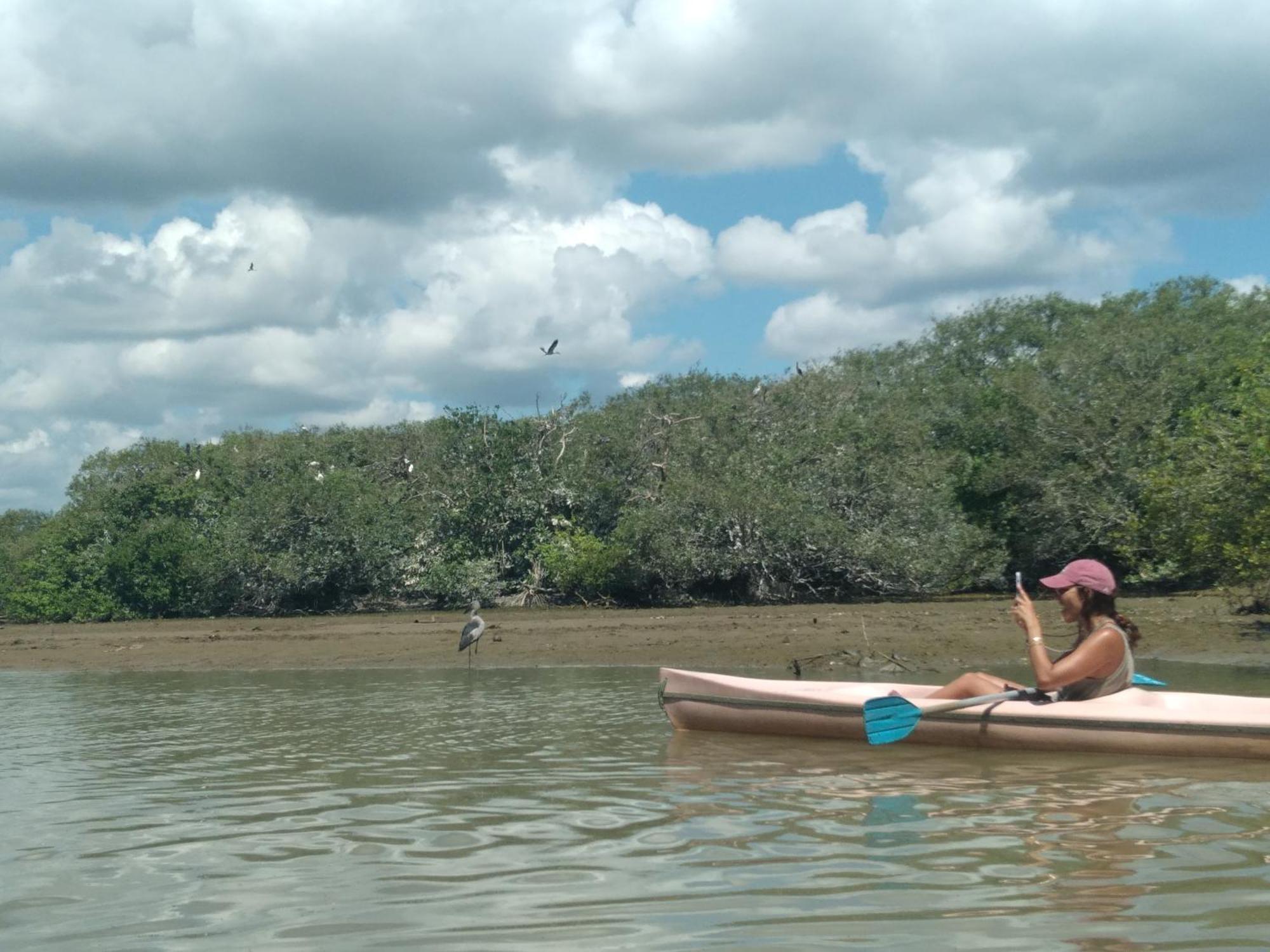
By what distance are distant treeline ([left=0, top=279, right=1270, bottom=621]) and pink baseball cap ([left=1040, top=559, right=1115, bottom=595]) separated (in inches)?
515

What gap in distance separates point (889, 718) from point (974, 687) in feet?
2.31

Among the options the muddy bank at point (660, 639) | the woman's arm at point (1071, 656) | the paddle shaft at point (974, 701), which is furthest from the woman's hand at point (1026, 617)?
the muddy bank at point (660, 639)

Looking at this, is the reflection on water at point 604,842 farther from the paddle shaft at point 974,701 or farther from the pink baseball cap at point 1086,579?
the pink baseball cap at point 1086,579

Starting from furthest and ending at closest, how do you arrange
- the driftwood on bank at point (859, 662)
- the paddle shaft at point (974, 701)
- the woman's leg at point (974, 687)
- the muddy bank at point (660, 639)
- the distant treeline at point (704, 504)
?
the distant treeline at point (704, 504)
the muddy bank at point (660, 639)
the driftwood on bank at point (859, 662)
the woman's leg at point (974, 687)
the paddle shaft at point (974, 701)

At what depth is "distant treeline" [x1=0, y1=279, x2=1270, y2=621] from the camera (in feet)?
76.0

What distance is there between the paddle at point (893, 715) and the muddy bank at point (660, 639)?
5.41 meters

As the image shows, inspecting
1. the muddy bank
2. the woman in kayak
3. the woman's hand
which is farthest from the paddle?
the muddy bank

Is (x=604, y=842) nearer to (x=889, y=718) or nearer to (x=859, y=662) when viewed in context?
(x=889, y=718)

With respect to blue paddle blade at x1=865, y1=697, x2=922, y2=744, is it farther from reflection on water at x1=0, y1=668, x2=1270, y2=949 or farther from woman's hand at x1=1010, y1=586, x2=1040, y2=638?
woman's hand at x1=1010, y1=586, x2=1040, y2=638

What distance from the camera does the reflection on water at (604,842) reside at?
4902mm

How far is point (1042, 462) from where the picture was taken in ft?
80.6

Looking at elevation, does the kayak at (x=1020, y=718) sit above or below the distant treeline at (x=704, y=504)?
below

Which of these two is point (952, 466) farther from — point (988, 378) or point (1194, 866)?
point (1194, 866)

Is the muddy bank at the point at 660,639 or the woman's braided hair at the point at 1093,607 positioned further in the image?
the muddy bank at the point at 660,639
